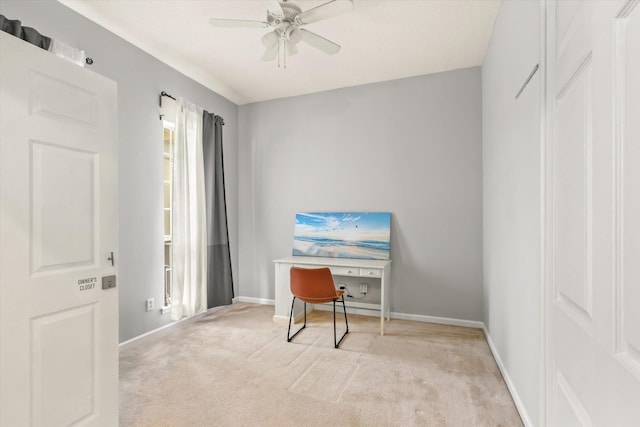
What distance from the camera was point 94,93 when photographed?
168 centimetres

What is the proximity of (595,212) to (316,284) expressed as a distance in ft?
7.98

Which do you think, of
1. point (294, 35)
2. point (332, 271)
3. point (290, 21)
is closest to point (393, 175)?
point (332, 271)

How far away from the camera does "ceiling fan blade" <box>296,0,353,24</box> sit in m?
2.07

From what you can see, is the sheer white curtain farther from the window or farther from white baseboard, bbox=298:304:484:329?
white baseboard, bbox=298:304:484:329

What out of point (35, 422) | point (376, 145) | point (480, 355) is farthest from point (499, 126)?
point (35, 422)

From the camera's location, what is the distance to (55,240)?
1.50 metres

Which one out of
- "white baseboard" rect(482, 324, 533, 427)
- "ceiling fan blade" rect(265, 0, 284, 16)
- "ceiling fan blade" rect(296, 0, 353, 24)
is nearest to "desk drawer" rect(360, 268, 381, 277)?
"white baseboard" rect(482, 324, 533, 427)

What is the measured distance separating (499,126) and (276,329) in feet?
9.56

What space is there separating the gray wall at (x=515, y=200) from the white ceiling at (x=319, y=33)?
351mm

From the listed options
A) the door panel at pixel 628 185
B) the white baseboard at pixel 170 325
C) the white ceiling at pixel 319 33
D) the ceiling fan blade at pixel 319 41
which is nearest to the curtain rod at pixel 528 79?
the white ceiling at pixel 319 33

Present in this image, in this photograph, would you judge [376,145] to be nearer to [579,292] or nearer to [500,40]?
[500,40]

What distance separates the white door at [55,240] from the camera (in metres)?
1.34

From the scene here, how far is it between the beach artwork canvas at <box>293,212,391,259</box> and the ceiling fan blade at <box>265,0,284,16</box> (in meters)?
2.30

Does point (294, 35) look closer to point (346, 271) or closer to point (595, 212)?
point (346, 271)
